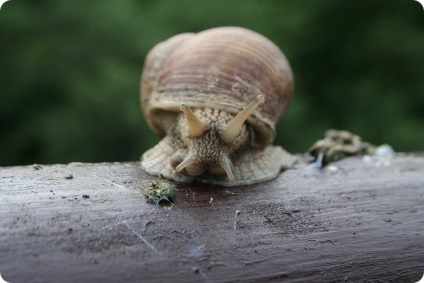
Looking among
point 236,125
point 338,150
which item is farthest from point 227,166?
point 338,150

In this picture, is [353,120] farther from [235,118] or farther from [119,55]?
[235,118]

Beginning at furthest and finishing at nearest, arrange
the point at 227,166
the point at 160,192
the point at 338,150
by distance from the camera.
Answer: the point at 338,150, the point at 227,166, the point at 160,192

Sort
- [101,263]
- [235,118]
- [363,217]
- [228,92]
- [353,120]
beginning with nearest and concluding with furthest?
[101,263] < [363,217] < [235,118] < [228,92] < [353,120]

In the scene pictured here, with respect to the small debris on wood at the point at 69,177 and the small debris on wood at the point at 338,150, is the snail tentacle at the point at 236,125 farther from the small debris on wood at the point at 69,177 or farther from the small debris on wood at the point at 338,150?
the small debris on wood at the point at 69,177

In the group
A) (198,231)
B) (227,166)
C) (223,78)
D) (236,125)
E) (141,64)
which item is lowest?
(198,231)

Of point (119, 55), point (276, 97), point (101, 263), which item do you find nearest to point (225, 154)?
point (276, 97)

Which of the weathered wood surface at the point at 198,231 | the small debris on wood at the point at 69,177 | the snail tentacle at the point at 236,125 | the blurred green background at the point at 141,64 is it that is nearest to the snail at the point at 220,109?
the snail tentacle at the point at 236,125

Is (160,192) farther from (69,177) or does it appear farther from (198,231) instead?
(69,177)
